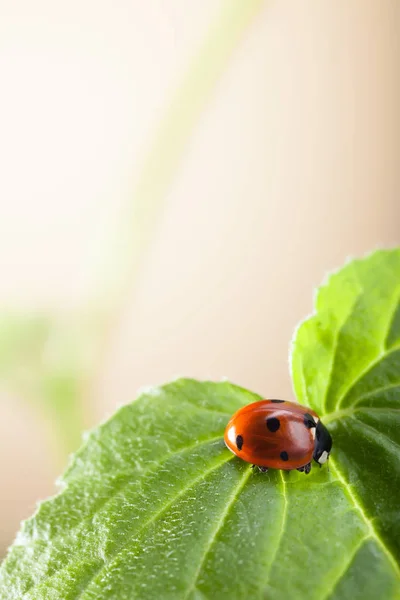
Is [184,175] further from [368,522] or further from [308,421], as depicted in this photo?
[368,522]

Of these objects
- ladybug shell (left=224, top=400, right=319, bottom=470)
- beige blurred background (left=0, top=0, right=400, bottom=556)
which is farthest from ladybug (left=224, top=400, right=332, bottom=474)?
beige blurred background (left=0, top=0, right=400, bottom=556)

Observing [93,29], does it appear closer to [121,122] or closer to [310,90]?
[121,122]

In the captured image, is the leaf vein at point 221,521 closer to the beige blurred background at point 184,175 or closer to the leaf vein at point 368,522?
the leaf vein at point 368,522

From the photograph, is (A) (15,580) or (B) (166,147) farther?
(B) (166,147)

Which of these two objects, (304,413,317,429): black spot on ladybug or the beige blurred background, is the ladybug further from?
the beige blurred background

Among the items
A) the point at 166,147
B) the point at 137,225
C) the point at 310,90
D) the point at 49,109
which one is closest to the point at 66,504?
the point at 137,225

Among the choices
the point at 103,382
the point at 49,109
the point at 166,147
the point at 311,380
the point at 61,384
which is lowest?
the point at 103,382

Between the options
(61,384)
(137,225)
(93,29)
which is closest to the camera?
(61,384)
